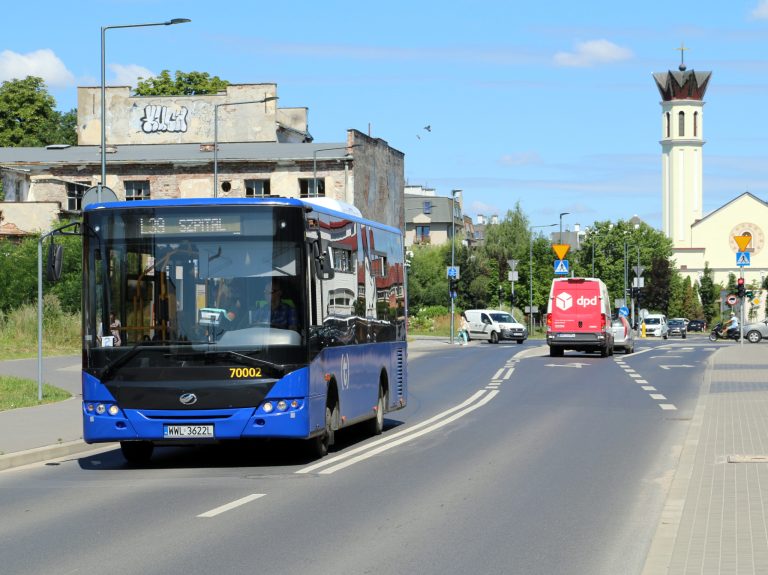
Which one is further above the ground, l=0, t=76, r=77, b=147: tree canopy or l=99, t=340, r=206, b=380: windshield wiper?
l=0, t=76, r=77, b=147: tree canopy

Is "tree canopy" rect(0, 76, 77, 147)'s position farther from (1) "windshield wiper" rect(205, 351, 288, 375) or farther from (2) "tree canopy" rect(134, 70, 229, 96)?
(1) "windshield wiper" rect(205, 351, 288, 375)

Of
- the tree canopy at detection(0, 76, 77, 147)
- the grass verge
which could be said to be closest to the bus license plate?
the grass verge

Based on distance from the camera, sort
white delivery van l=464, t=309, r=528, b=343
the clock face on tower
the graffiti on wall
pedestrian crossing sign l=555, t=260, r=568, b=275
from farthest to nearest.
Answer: the clock face on tower, the graffiti on wall, white delivery van l=464, t=309, r=528, b=343, pedestrian crossing sign l=555, t=260, r=568, b=275

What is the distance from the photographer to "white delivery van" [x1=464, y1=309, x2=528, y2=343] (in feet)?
252

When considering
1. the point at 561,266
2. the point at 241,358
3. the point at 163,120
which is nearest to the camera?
the point at 241,358

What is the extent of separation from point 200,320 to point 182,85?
78.0 m

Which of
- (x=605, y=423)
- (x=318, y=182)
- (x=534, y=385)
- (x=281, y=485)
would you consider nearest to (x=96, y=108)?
(x=318, y=182)

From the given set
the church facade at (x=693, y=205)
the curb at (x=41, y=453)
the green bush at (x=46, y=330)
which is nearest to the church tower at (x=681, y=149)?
the church facade at (x=693, y=205)

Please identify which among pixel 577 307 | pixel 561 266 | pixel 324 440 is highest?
pixel 561 266

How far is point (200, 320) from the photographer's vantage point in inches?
572

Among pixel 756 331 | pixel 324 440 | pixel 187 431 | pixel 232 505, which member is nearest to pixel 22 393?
pixel 324 440

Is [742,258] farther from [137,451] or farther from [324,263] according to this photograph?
[137,451]

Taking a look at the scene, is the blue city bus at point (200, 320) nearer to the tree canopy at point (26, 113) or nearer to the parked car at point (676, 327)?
the tree canopy at point (26, 113)

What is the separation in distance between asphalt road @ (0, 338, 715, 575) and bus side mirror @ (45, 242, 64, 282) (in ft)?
6.96
